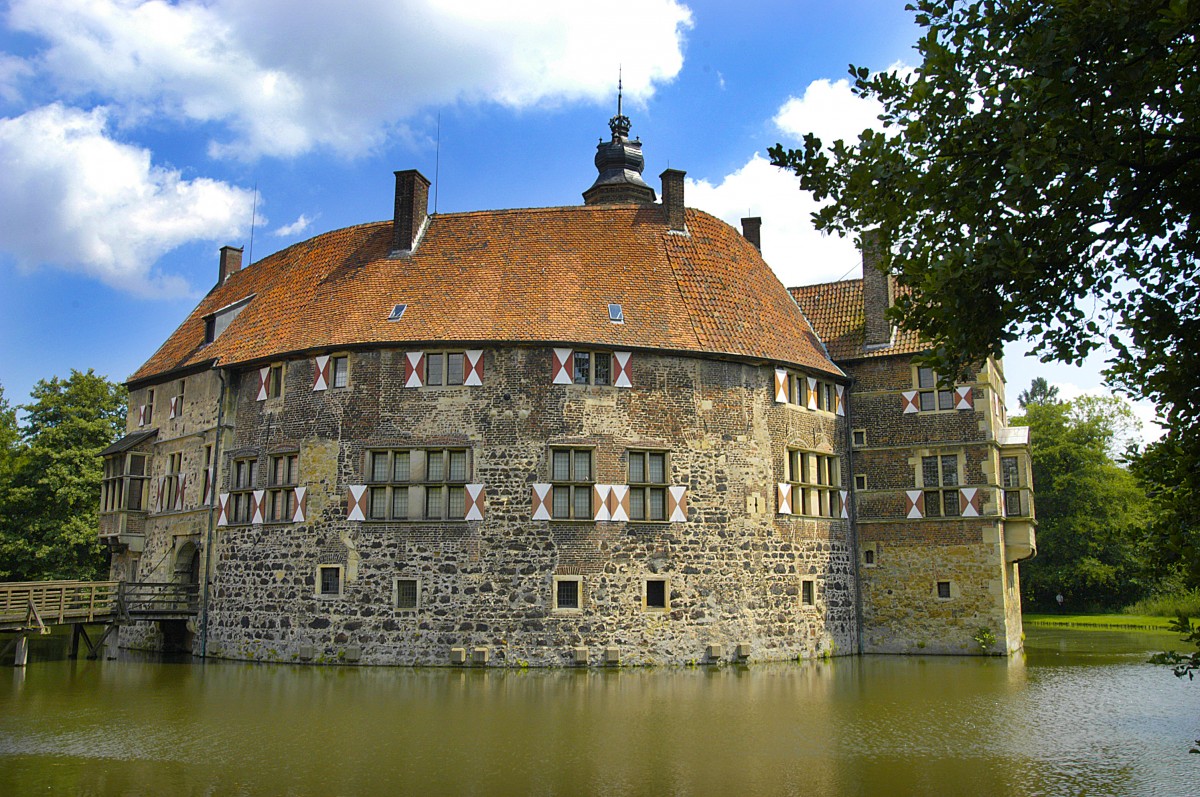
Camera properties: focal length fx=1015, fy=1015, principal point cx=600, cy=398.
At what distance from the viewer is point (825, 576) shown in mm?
24625

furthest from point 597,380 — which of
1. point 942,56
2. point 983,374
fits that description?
point 942,56

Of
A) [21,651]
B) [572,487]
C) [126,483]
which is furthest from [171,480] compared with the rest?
[572,487]

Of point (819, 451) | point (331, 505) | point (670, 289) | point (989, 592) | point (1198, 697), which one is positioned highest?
point (670, 289)

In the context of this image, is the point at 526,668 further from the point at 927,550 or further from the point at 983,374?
the point at 983,374

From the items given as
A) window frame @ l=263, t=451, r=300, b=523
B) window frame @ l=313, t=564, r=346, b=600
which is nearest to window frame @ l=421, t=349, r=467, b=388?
window frame @ l=263, t=451, r=300, b=523

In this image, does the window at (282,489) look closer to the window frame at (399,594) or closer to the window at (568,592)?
the window frame at (399,594)

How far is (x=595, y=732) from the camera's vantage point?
13.2m

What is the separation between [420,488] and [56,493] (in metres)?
20.6

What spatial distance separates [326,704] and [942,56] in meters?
12.8

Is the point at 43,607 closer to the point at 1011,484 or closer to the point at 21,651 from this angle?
the point at 21,651

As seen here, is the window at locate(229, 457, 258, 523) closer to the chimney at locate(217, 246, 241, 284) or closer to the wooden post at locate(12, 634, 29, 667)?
the wooden post at locate(12, 634, 29, 667)

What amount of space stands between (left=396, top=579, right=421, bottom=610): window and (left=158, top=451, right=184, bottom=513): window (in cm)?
838

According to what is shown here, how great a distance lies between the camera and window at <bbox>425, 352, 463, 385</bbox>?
22.4 metres

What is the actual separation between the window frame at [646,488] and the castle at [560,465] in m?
0.05
